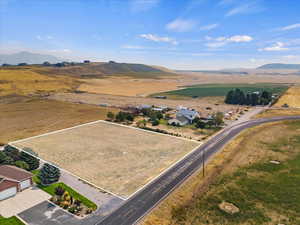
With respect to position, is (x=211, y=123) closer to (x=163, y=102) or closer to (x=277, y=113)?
(x=277, y=113)

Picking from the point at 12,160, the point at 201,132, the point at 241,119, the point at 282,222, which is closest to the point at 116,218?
the point at 282,222

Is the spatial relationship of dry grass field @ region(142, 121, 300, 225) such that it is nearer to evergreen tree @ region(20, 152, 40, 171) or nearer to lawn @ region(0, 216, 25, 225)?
lawn @ region(0, 216, 25, 225)

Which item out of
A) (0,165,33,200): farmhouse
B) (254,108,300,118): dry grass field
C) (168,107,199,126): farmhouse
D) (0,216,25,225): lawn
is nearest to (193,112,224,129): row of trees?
(168,107,199,126): farmhouse

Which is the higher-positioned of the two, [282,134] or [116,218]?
[282,134]

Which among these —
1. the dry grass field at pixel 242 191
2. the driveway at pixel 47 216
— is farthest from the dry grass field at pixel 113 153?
the driveway at pixel 47 216

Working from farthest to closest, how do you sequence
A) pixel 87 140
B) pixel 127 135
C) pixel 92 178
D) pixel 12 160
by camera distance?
pixel 127 135 < pixel 87 140 < pixel 12 160 < pixel 92 178

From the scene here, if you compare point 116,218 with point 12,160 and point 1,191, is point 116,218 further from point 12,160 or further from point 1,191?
point 12,160

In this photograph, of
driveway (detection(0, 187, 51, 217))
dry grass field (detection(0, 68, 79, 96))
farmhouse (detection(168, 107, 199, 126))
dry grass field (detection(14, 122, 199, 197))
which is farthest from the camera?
dry grass field (detection(0, 68, 79, 96))

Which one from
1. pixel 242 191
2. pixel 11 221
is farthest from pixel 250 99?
pixel 11 221
